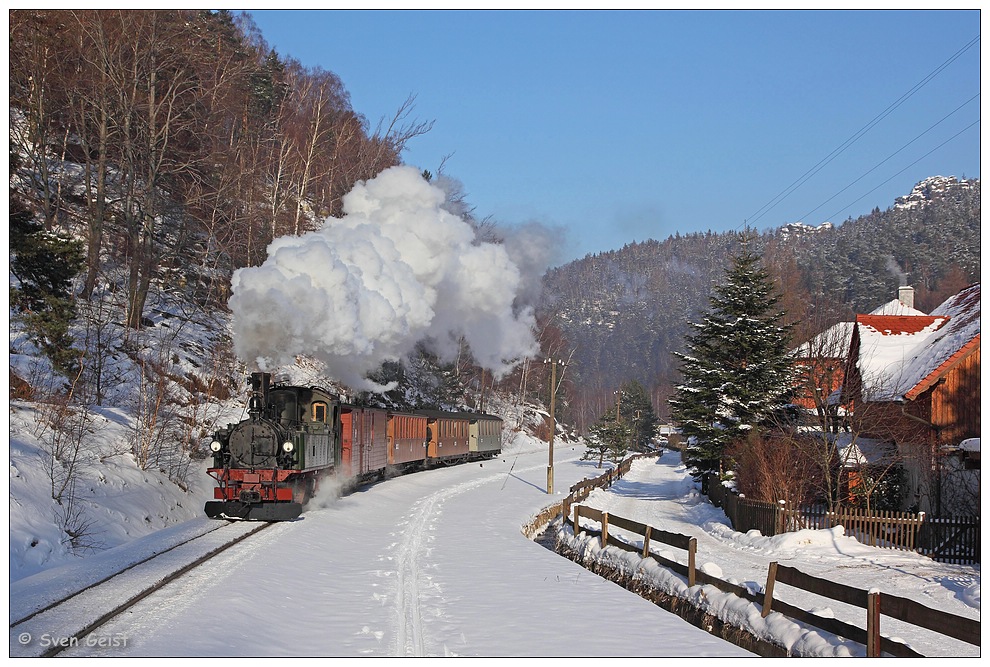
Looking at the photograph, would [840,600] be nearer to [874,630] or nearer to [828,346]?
[874,630]

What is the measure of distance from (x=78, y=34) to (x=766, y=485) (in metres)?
31.1

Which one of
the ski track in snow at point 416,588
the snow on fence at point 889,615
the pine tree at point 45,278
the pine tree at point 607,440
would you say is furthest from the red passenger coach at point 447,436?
the snow on fence at point 889,615

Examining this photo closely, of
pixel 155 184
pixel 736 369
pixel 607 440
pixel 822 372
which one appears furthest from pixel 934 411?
pixel 155 184

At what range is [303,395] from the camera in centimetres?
2098

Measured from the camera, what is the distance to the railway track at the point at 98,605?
27.9 feet

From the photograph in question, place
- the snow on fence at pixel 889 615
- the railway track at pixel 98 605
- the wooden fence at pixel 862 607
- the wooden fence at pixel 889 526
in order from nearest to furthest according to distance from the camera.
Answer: the snow on fence at pixel 889 615
the wooden fence at pixel 862 607
the railway track at pixel 98 605
the wooden fence at pixel 889 526

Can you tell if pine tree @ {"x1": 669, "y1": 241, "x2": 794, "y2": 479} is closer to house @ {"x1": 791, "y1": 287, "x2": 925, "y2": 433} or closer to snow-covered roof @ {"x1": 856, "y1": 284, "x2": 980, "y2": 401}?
house @ {"x1": 791, "y1": 287, "x2": 925, "y2": 433}

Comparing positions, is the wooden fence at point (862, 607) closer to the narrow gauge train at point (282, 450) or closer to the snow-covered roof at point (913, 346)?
the narrow gauge train at point (282, 450)

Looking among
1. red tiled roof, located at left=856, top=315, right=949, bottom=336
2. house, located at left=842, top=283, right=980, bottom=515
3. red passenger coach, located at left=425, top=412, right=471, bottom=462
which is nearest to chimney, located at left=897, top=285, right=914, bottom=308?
red tiled roof, located at left=856, top=315, right=949, bottom=336

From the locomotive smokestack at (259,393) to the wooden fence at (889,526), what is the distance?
1387 centimetres

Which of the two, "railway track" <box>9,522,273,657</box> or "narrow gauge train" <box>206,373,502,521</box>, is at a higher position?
"narrow gauge train" <box>206,373,502,521</box>

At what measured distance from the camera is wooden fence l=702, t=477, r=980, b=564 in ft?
64.1

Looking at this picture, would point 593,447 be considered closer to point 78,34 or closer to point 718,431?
point 718,431

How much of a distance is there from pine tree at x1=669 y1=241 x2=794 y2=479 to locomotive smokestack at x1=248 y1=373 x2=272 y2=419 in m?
15.2
